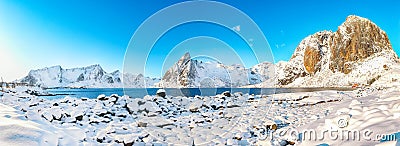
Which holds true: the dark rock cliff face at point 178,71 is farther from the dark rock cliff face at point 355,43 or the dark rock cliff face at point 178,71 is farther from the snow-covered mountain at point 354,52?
the dark rock cliff face at point 355,43

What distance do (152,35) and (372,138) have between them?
247 inches

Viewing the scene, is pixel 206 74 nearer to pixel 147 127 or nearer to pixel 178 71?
pixel 178 71

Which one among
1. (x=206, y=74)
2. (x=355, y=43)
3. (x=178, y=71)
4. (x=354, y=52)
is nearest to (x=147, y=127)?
(x=178, y=71)

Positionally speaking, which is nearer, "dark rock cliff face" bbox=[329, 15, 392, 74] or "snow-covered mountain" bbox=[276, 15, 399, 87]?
"snow-covered mountain" bbox=[276, 15, 399, 87]

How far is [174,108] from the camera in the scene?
1266 cm

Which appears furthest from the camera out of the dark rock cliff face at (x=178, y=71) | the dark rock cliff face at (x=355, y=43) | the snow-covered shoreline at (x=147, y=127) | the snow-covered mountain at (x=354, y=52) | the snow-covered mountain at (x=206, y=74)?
the dark rock cliff face at (x=355, y=43)

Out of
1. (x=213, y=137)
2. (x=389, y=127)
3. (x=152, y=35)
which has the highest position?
(x=152, y=35)

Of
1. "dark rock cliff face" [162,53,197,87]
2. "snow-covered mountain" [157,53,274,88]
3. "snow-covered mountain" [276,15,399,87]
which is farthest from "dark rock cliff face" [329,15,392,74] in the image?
"dark rock cliff face" [162,53,197,87]

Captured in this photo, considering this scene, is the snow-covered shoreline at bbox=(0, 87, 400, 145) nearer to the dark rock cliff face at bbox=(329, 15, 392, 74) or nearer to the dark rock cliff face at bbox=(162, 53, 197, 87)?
the dark rock cliff face at bbox=(162, 53, 197, 87)

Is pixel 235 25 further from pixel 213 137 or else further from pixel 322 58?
pixel 322 58

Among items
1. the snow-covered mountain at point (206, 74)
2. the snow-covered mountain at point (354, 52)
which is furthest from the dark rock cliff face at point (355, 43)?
the snow-covered mountain at point (206, 74)

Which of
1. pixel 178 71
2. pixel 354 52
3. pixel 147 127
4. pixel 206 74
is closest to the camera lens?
pixel 147 127

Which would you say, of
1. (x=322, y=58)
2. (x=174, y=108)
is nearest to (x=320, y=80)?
(x=322, y=58)

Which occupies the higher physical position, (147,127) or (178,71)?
(178,71)
